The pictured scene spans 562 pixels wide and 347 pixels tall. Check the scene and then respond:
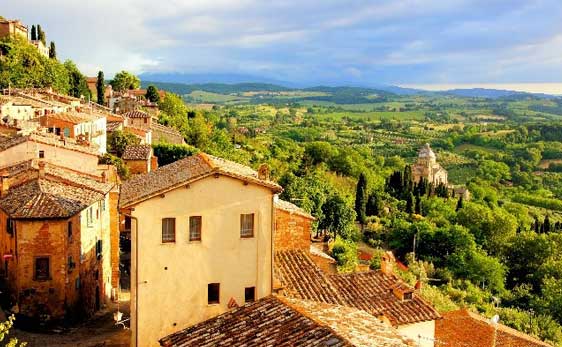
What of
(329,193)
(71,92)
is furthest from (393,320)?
(71,92)

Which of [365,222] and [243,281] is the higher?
[243,281]

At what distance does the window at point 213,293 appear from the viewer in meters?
17.6

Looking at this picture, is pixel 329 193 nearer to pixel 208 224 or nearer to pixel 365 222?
pixel 365 222

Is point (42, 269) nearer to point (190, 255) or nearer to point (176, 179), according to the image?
point (190, 255)

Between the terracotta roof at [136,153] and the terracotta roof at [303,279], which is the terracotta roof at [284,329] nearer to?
the terracotta roof at [303,279]

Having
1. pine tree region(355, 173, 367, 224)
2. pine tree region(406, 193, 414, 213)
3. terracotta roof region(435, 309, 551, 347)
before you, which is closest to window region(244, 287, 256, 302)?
terracotta roof region(435, 309, 551, 347)

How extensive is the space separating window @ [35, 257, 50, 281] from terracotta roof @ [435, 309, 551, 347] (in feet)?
55.1

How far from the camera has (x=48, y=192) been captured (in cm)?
2594

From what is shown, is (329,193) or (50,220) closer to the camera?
(50,220)

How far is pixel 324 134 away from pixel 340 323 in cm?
→ 14057

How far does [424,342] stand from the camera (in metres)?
22.4

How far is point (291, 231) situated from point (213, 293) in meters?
8.32

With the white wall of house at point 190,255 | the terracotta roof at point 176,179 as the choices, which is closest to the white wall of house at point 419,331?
the white wall of house at point 190,255

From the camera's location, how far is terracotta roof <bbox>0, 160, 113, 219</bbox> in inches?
976
